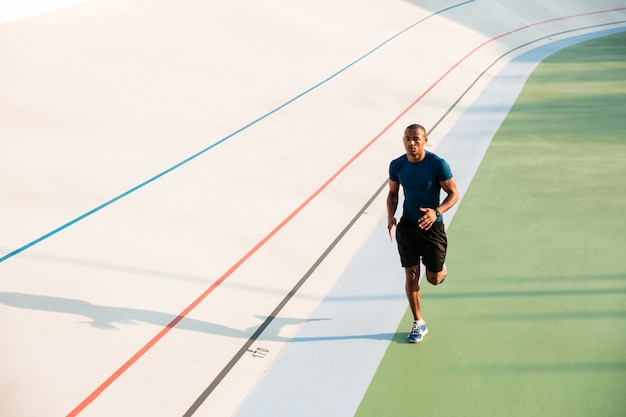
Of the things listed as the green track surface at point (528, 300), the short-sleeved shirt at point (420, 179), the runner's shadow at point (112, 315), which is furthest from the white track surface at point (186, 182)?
the short-sleeved shirt at point (420, 179)

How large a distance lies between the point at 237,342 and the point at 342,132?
5495 mm

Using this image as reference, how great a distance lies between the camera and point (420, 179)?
5.32m

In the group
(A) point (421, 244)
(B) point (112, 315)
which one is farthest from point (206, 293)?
(A) point (421, 244)

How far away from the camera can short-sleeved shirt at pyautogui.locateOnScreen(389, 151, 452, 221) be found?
5.29 m

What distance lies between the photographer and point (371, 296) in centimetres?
638

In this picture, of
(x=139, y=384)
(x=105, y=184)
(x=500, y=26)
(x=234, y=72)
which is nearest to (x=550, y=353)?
(x=139, y=384)

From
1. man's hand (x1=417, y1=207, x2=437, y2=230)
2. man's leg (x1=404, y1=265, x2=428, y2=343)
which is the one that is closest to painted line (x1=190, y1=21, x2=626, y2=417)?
man's leg (x1=404, y1=265, x2=428, y2=343)

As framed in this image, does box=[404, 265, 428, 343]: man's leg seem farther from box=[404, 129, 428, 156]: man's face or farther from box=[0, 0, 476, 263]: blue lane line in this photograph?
box=[0, 0, 476, 263]: blue lane line

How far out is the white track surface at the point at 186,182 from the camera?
533cm

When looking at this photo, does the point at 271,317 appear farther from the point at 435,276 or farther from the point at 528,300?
the point at 528,300

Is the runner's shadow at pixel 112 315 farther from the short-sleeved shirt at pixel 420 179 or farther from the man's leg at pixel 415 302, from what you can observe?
the short-sleeved shirt at pixel 420 179

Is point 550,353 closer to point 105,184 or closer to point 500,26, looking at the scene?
point 105,184

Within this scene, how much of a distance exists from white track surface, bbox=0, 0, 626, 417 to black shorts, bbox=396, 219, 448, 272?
66cm

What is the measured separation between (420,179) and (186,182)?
3.67 m
